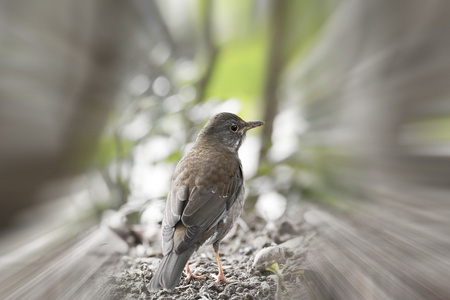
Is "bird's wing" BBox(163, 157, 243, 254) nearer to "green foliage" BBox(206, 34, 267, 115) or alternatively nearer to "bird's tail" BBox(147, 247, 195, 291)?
"bird's tail" BBox(147, 247, 195, 291)

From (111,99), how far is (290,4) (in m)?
0.88

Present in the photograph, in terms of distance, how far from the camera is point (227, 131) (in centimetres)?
154

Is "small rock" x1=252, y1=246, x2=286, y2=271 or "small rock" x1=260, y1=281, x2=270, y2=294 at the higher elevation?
"small rock" x1=252, y1=246, x2=286, y2=271

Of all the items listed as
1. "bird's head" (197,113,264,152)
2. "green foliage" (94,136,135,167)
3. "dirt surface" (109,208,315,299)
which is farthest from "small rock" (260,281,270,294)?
"green foliage" (94,136,135,167)

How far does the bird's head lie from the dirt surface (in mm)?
367

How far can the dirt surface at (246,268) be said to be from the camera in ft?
2.34

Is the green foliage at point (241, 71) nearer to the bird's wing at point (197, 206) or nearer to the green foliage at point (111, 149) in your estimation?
the green foliage at point (111, 149)

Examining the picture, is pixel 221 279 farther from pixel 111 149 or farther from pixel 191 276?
pixel 111 149

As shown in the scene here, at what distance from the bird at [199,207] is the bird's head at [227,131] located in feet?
0.15

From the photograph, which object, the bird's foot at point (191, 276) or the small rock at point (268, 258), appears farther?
the bird's foot at point (191, 276)

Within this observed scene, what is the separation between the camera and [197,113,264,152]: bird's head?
1524mm

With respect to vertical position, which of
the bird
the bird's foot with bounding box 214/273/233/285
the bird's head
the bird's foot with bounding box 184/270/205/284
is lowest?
the bird's foot with bounding box 184/270/205/284

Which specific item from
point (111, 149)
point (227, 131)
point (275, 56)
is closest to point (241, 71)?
point (275, 56)

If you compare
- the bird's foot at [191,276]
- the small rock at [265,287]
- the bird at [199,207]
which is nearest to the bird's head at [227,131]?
the bird at [199,207]
